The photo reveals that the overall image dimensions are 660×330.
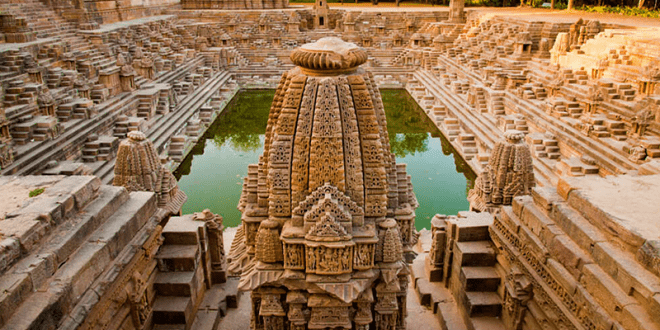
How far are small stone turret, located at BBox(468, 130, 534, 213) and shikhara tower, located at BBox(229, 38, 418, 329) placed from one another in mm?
3110

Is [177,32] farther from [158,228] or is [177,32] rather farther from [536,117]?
[158,228]

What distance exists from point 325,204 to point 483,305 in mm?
2983

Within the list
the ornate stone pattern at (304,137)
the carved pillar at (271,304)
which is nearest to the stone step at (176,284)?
the carved pillar at (271,304)

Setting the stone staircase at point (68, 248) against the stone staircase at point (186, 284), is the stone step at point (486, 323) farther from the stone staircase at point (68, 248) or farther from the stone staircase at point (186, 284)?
the stone staircase at point (68, 248)

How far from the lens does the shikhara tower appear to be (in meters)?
4.86

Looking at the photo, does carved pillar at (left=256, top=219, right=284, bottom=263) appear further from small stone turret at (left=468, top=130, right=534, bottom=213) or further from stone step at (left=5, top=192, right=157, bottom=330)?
small stone turret at (left=468, top=130, right=534, bottom=213)

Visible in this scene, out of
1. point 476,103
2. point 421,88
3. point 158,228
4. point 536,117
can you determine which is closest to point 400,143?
point 476,103

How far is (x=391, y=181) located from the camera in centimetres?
554

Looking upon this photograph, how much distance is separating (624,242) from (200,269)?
5.49 metres

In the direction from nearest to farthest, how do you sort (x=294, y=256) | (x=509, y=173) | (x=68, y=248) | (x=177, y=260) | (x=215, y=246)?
(x=68, y=248)
(x=294, y=256)
(x=177, y=260)
(x=215, y=246)
(x=509, y=173)

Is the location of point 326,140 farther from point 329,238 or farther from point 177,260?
point 177,260

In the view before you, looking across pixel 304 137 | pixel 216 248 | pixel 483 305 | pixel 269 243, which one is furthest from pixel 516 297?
pixel 216 248

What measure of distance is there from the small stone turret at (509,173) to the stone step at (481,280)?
1.73 meters

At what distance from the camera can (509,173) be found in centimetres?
770
